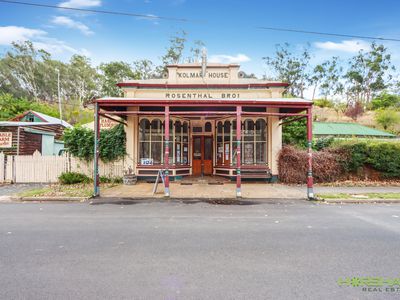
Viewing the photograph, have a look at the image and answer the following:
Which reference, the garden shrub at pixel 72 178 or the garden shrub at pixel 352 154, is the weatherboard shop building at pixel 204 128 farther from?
the garden shrub at pixel 352 154

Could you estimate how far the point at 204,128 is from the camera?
1448 centimetres

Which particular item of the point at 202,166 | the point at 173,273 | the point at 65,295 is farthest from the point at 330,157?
the point at 65,295

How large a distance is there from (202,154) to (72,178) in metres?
7.36

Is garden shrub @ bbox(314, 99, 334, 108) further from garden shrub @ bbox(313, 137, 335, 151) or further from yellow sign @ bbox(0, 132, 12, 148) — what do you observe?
yellow sign @ bbox(0, 132, 12, 148)

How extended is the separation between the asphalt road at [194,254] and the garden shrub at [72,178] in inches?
214

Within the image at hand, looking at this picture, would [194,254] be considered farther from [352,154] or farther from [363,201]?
[352,154]

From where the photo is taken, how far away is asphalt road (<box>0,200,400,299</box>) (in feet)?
9.82

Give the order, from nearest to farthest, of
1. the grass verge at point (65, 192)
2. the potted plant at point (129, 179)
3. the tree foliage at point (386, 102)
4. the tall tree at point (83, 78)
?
1. the grass verge at point (65, 192)
2. the potted plant at point (129, 179)
3. the tree foliage at point (386, 102)
4. the tall tree at point (83, 78)

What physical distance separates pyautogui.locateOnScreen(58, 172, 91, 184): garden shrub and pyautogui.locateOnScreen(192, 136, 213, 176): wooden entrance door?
20.4ft

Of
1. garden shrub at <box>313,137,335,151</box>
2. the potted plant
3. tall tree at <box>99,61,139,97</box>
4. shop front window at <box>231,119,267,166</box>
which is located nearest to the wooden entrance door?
shop front window at <box>231,119,267,166</box>

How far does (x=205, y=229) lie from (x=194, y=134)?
9.40 m

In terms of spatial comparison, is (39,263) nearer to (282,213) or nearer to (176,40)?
(282,213)

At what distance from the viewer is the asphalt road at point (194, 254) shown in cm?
299

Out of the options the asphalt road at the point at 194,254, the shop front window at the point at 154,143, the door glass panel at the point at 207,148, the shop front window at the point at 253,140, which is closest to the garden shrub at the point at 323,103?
the shop front window at the point at 253,140
